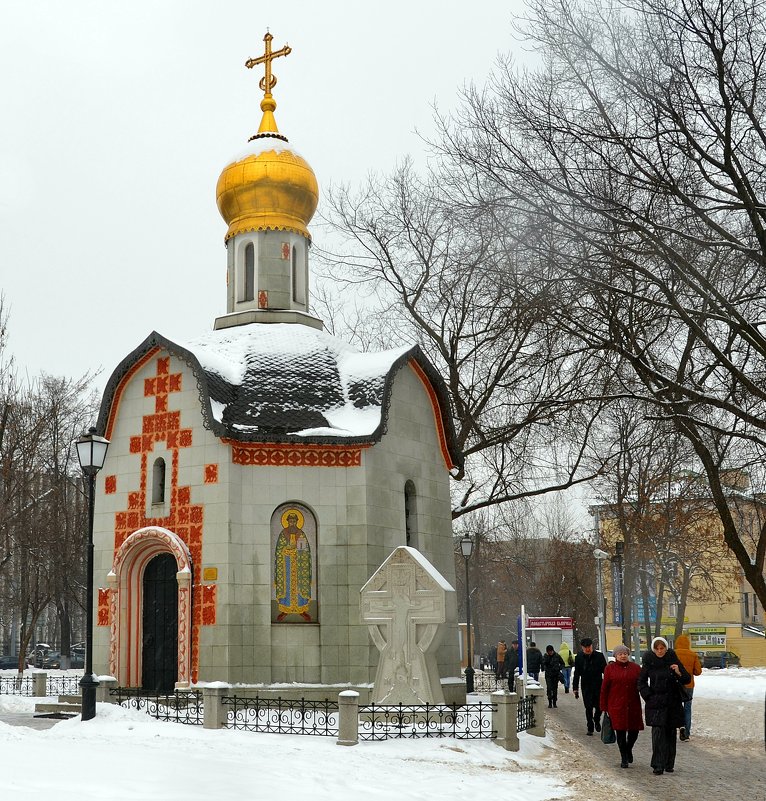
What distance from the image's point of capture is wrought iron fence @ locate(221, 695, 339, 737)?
1439cm

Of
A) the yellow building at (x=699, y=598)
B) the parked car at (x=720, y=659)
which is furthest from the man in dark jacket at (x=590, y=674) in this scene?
the parked car at (x=720, y=659)

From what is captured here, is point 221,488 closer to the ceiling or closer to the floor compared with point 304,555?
closer to the ceiling

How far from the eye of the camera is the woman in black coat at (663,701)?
12.4 metres

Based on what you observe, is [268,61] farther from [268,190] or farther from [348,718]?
[348,718]

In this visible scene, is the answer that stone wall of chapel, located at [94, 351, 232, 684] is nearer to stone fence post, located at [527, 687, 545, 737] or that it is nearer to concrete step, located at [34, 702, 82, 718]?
concrete step, located at [34, 702, 82, 718]

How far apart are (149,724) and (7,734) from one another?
9.13ft

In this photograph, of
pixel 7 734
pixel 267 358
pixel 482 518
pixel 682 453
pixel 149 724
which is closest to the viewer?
pixel 7 734

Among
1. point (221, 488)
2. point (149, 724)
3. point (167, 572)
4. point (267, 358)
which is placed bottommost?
point (149, 724)

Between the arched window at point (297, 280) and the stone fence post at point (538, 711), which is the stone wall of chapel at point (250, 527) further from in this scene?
the arched window at point (297, 280)

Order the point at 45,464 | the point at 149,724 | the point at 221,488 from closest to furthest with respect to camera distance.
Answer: the point at 149,724 → the point at 221,488 → the point at 45,464

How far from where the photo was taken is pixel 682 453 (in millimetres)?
23312

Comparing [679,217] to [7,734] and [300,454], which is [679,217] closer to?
[300,454]

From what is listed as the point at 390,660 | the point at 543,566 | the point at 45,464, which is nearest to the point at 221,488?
the point at 390,660

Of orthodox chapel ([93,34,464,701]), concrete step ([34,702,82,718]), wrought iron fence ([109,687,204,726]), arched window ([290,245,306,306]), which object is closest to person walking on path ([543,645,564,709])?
orthodox chapel ([93,34,464,701])
